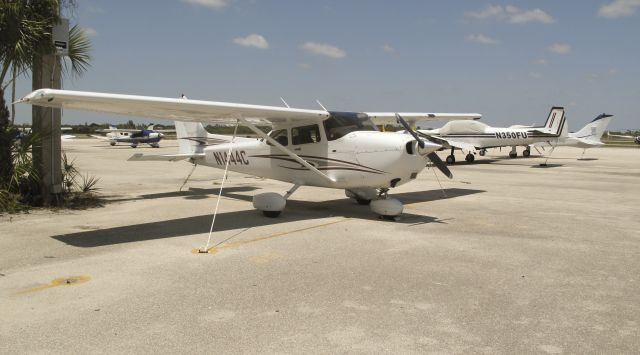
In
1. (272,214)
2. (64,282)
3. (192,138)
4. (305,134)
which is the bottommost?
(64,282)

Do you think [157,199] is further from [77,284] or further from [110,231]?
[77,284]

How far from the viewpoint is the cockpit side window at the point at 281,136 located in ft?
34.1

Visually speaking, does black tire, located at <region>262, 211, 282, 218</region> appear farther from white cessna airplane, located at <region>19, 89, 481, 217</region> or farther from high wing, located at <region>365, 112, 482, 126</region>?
high wing, located at <region>365, 112, 482, 126</region>

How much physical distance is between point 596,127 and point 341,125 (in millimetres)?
28580

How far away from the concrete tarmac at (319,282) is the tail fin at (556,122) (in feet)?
70.0

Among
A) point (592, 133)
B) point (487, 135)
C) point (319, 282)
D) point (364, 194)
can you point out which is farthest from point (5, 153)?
point (592, 133)

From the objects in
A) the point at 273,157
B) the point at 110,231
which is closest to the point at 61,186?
the point at 110,231

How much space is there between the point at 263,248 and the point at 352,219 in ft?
9.41

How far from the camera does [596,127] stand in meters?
31.7

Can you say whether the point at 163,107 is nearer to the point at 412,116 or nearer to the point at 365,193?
the point at 365,193

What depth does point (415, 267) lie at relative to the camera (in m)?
5.88

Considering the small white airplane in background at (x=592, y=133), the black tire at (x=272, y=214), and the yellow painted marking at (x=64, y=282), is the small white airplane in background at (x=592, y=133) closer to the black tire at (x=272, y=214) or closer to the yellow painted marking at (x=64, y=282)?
the black tire at (x=272, y=214)

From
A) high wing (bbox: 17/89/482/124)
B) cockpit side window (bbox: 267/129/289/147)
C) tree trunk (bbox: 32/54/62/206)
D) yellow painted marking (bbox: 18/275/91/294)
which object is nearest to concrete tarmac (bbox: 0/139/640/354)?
yellow painted marking (bbox: 18/275/91/294)

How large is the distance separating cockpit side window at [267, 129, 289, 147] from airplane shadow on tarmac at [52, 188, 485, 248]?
1484mm
